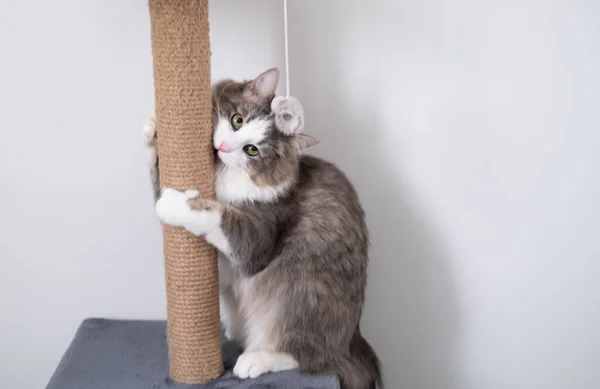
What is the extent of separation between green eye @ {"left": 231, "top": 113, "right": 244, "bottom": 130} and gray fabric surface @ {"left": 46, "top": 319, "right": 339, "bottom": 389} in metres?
0.57

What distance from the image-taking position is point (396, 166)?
1.84 meters

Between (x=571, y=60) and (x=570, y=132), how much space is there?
0.20 meters

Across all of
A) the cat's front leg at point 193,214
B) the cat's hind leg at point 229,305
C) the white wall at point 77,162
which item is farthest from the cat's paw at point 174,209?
the white wall at point 77,162

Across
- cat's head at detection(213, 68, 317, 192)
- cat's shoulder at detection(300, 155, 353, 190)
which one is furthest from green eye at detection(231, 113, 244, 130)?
cat's shoulder at detection(300, 155, 353, 190)

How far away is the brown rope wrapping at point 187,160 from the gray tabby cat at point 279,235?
0.15 feet

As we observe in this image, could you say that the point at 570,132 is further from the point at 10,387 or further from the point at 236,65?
the point at 10,387

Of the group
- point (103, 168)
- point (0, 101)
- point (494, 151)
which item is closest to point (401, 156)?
point (494, 151)

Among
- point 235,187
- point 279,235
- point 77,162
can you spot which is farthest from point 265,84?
point 77,162

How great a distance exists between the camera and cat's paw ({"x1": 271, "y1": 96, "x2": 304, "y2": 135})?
1388 mm

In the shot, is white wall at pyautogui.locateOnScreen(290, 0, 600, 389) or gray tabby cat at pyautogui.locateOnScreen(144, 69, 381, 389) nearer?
gray tabby cat at pyautogui.locateOnScreen(144, 69, 381, 389)

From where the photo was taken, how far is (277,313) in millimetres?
1483

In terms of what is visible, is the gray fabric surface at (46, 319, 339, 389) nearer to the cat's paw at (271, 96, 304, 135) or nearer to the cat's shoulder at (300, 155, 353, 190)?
the cat's shoulder at (300, 155, 353, 190)

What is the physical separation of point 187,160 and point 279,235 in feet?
0.92

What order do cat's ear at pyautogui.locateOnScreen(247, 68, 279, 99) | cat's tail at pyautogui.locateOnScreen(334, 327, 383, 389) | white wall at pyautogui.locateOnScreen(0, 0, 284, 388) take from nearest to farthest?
1. cat's ear at pyautogui.locateOnScreen(247, 68, 279, 99)
2. cat's tail at pyautogui.locateOnScreen(334, 327, 383, 389)
3. white wall at pyautogui.locateOnScreen(0, 0, 284, 388)
